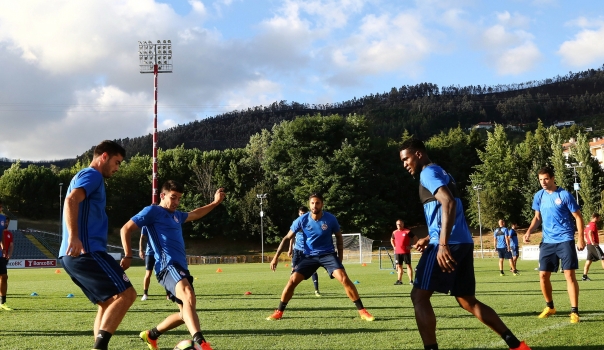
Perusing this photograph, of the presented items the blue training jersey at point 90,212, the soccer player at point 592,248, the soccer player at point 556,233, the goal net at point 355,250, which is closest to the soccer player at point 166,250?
the blue training jersey at point 90,212

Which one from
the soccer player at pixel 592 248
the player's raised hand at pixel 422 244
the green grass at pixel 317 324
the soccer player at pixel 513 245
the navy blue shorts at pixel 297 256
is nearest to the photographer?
the player's raised hand at pixel 422 244

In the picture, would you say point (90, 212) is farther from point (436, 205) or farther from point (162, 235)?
point (436, 205)

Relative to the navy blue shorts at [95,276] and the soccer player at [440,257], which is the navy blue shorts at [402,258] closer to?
the soccer player at [440,257]

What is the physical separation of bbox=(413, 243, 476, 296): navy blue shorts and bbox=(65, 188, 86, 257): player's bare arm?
2981 millimetres

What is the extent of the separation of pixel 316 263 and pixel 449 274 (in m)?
4.60

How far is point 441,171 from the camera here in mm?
5820

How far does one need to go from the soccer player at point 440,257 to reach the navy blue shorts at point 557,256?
3.68 metres

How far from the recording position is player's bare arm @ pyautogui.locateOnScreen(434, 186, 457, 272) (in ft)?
18.2

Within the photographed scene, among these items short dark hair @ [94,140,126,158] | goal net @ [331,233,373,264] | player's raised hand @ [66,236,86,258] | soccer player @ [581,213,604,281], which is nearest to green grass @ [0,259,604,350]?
player's raised hand @ [66,236,86,258]

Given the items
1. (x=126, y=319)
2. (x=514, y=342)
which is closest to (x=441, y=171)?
(x=514, y=342)

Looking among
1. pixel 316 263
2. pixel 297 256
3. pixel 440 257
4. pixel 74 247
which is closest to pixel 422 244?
pixel 440 257

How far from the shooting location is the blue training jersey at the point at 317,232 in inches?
405

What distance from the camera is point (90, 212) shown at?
5797 millimetres

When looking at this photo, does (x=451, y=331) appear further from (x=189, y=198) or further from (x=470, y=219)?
(x=470, y=219)
